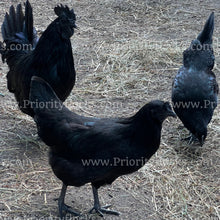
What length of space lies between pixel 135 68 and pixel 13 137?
10.7 feet

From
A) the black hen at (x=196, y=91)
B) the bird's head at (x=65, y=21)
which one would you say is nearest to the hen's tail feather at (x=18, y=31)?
the bird's head at (x=65, y=21)

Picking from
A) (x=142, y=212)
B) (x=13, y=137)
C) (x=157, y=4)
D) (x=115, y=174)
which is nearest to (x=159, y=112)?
(x=115, y=174)

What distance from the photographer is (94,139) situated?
4.33m

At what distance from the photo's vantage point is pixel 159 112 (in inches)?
162

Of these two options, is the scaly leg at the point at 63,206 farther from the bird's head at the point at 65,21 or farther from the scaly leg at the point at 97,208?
the bird's head at the point at 65,21

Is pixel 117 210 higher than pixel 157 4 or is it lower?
lower

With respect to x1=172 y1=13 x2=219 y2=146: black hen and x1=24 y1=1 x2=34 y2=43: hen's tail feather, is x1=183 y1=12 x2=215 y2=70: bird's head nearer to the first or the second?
x1=172 y1=13 x2=219 y2=146: black hen

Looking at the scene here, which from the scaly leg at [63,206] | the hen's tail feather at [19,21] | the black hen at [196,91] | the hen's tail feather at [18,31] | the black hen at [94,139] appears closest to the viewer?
the black hen at [94,139]

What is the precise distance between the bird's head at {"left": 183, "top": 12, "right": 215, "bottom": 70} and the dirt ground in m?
0.99

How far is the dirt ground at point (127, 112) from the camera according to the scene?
491cm

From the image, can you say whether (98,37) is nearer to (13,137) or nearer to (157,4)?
(157,4)

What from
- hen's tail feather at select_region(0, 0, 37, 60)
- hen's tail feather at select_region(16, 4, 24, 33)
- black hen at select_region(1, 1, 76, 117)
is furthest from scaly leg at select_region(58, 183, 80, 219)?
hen's tail feather at select_region(16, 4, 24, 33)

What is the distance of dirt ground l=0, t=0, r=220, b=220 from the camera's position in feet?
16.1

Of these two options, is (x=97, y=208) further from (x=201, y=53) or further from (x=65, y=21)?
(x=201, y=53)
